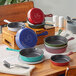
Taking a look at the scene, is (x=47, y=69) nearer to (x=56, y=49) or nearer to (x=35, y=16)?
(x=56, y=49)

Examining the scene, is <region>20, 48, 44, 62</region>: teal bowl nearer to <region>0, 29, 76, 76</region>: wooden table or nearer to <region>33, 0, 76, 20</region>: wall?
<region>0, 29, 76, 76</region>: wooden table

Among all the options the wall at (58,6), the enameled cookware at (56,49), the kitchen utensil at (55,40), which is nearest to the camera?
the enameled cookware at (56,49)

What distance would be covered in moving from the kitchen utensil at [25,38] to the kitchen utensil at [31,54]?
81mm

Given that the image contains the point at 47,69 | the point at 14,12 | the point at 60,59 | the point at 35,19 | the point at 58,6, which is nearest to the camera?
the point at 47,69

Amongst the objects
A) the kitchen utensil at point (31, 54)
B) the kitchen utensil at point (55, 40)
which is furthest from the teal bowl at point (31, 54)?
the kitchen utensil at point (55, 40)

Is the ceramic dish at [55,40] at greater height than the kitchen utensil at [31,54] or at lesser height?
greater

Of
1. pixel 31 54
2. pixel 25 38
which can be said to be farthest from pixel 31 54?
pixel 25 38

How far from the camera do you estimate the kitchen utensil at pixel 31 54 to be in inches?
56.2

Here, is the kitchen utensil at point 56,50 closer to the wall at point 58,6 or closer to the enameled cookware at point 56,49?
the enameled cookware at point 56,49

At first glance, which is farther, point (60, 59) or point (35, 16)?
point (35, 16)

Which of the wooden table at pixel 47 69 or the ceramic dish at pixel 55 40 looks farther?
the ceramic dish at pixel 55 40

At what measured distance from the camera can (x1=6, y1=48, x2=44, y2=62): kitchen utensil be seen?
4.68 ft

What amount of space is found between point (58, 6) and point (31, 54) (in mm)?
2347

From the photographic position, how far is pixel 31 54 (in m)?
1.54
